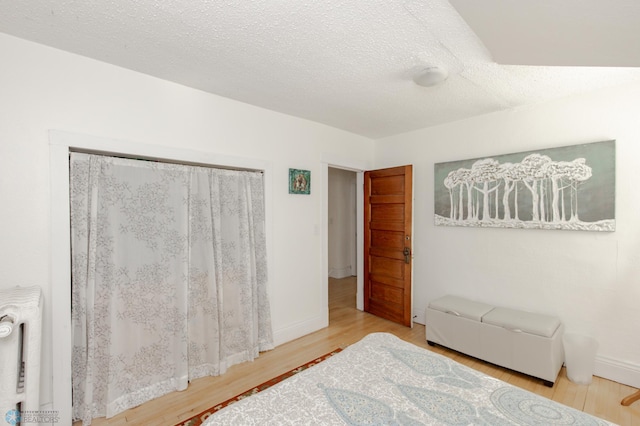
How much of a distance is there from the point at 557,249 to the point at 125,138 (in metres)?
3.87

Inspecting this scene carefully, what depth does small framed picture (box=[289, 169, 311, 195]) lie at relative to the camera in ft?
10.3

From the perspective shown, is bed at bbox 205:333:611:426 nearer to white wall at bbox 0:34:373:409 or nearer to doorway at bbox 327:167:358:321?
white wall at bbox 0:34:373:409

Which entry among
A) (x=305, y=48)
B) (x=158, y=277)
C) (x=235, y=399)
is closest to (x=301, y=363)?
(x=235, y=399)

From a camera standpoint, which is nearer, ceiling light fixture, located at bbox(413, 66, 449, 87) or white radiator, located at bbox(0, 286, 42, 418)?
white radiator, located at bbox(0, 286, 42, 418)

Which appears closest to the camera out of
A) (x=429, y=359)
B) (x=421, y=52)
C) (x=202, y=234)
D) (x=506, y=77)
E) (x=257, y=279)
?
(x=429, y=359)

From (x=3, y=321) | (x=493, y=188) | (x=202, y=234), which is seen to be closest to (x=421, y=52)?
(x=493, y=188)

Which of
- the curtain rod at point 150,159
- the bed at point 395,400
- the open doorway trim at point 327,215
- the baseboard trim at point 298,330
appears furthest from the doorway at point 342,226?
the bed at point 395,400

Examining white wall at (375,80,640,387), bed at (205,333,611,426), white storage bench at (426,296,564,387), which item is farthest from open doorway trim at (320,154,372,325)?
bed at (205,333,611,426)

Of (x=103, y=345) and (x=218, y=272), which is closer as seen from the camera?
(x=103, y=345)

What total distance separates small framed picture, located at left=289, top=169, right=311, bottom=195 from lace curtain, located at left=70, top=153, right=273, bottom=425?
38 centimetres

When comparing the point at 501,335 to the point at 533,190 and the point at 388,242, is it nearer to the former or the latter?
the point at 533,190

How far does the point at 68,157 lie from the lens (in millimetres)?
1907

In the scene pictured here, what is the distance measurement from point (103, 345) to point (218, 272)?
931 mm

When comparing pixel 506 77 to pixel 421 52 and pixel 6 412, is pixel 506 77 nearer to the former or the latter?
pixel 421 52
